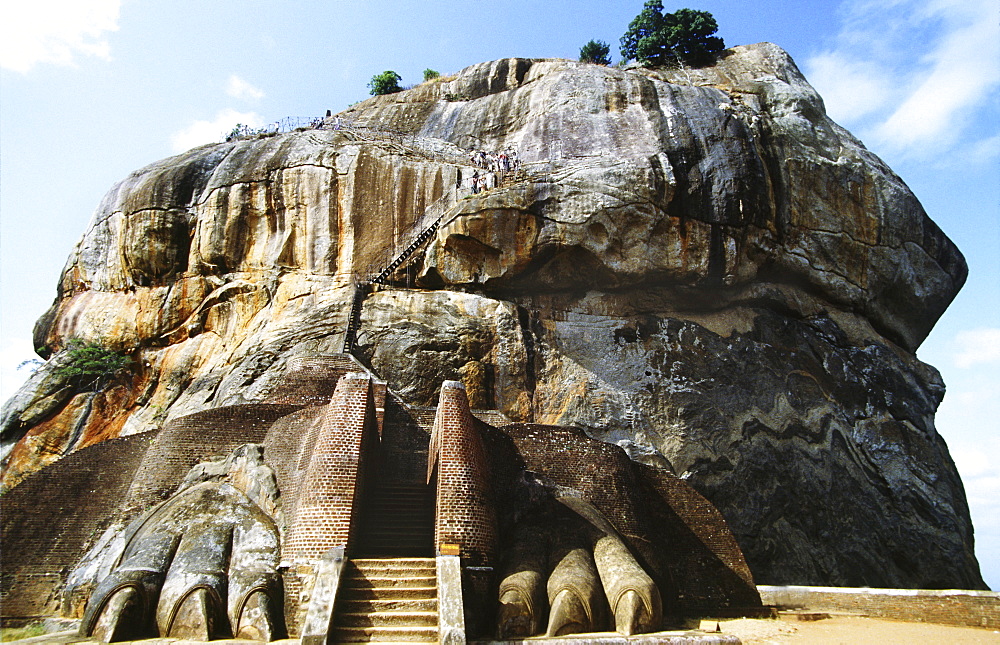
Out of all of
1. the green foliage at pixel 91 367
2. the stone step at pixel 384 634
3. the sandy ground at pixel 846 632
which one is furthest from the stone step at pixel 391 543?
the green foliage at pixel 91 367

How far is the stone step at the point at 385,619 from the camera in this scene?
834 cm

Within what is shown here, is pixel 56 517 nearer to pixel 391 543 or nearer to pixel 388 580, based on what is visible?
pixel 391 543

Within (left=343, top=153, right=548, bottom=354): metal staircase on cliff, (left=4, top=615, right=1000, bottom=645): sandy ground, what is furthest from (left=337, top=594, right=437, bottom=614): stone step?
(left=343, top=153, right=548, bottom=354): metal staircase on cliff

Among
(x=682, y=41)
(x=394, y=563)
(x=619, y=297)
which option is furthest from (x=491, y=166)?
(x=394, y=563)

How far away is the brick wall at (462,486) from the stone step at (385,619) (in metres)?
1.25

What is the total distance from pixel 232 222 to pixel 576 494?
17566mm

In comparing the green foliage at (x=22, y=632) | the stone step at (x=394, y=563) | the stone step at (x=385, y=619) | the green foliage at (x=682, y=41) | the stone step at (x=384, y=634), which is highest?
the green foliage at (x=682, y=41)

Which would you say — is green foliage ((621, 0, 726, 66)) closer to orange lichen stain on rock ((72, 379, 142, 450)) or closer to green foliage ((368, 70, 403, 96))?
green foliage ((368, 70, 403, 96))

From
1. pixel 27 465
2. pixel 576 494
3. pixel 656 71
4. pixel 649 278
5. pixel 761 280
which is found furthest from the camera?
pixel 656 71

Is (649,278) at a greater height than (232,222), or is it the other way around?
(232,222)

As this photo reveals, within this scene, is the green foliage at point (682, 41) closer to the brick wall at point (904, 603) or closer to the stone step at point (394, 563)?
the brick wall at point (904, 603)

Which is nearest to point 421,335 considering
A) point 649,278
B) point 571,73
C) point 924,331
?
point 649,278

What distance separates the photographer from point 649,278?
2333cm

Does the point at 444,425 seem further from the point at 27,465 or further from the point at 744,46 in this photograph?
the point at 744,46
